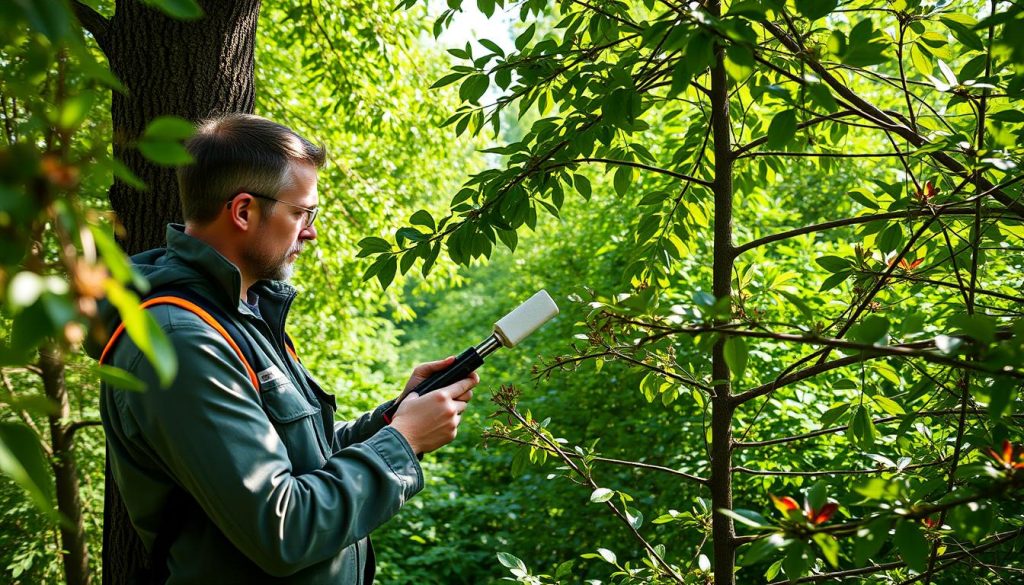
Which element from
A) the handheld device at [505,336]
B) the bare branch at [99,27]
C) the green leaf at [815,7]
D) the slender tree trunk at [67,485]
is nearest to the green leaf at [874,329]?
the green leaf at [815,7]

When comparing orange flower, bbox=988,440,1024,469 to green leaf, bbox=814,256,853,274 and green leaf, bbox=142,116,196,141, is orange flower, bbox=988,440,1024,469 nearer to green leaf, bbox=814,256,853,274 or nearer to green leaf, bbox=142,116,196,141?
green leaf, bbox=814,256,853,274

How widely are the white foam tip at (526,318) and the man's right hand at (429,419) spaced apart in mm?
158

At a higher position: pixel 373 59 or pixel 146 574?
pixel 373 59

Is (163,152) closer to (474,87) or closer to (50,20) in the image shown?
(50,20)

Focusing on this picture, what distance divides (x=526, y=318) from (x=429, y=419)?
0.30 m

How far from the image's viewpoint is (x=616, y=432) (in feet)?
21.1

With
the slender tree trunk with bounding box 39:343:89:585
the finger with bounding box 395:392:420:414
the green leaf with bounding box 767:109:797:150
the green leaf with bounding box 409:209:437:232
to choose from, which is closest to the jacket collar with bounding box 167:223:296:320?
the finger with bounding box 395:392:420:414

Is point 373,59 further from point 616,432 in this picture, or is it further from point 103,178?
point 103,178

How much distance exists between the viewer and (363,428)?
83.2 inches

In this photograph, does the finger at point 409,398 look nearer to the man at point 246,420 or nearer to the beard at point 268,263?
the man at point 246,420

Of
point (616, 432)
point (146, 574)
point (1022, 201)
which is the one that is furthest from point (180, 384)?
point (616, 432)

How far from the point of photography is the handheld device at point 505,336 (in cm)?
181

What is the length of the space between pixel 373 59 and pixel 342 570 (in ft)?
19.6

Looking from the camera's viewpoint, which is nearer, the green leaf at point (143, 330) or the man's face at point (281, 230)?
the green leaf at point (143, 330)
